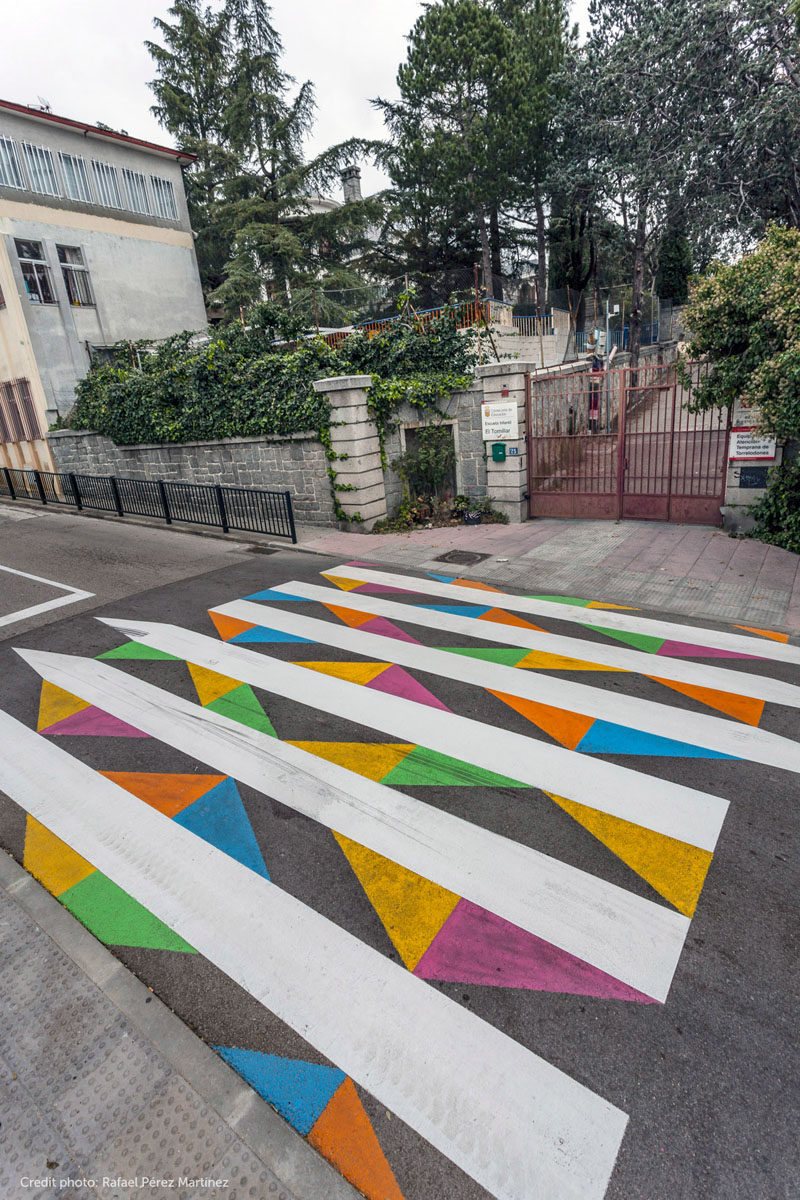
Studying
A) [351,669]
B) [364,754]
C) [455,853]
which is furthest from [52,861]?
[351,669]

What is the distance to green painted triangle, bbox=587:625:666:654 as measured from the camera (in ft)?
20.3

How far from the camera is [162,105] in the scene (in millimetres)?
27594

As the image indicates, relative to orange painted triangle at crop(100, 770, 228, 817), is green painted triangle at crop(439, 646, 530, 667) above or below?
below

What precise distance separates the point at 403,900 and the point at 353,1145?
1.16m

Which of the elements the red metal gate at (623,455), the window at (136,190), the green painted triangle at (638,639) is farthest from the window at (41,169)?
the green painted triangle at (638,639)

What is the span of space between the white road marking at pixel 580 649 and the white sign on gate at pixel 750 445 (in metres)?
4.82

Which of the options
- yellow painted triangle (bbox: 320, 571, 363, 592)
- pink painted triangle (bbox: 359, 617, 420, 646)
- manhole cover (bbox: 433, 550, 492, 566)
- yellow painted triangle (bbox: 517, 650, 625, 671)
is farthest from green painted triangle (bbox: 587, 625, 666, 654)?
yellow painted triangle (bbox: 320, 571, 363, 592)

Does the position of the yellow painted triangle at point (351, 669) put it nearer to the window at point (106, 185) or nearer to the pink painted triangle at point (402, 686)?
the pink painted triangle at point (402, 686)

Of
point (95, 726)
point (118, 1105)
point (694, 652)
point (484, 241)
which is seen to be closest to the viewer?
point (118, 1105)

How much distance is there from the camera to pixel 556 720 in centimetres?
493

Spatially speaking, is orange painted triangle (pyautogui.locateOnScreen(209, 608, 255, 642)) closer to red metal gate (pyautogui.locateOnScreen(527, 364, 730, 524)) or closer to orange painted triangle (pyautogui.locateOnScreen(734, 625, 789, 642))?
orange painted triangle (pyautogui.locateOnScreen(734, 625, 789, 642))

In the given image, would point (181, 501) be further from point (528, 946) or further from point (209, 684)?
point (528, 946)

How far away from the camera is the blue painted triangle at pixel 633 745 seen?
4.43 m

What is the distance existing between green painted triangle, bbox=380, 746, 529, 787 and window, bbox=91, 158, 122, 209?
75.3 ft
